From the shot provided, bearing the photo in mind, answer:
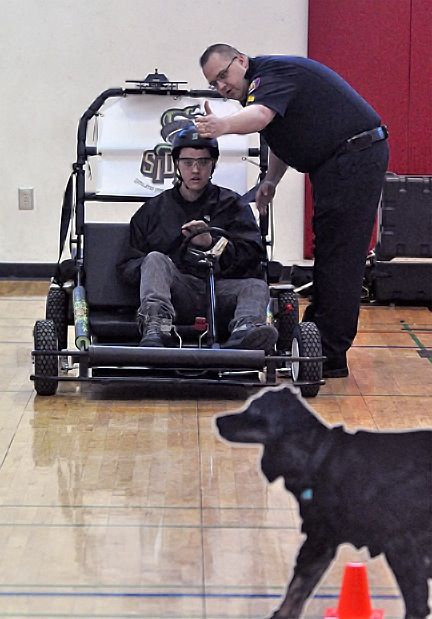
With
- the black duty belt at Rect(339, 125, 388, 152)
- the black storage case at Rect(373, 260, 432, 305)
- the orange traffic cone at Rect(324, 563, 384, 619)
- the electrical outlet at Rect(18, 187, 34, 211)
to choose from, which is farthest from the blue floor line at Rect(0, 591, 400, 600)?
the electrical outlet at Rect(18, 187, 34, 211)

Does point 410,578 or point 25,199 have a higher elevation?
point 25,199

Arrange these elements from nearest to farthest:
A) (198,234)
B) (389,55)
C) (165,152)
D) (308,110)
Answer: (308,110) < (198,234) < (165,152) < (389,55)

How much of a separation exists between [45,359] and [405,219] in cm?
306

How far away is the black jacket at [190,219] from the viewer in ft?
16.8

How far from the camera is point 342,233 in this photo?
199 inches

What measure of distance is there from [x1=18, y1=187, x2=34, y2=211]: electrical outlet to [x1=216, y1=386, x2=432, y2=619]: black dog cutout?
5.78 meters

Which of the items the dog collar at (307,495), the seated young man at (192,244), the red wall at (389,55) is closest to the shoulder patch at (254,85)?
the seated young man at (192,244)

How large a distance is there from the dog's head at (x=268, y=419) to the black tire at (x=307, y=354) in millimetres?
2291

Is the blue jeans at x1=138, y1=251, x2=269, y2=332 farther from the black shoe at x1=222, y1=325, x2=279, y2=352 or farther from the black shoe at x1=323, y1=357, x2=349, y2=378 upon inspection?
the black shoe at x1=323, y1=357, x2=349, y2=378

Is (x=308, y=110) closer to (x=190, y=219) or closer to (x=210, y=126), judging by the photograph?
(x=210, y=126)

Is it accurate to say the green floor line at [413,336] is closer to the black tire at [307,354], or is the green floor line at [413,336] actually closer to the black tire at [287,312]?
the black tire at [287,312]

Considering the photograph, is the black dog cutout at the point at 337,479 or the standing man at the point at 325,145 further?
the standing man at the point at 325,145

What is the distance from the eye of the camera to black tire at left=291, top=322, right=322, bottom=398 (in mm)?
4773

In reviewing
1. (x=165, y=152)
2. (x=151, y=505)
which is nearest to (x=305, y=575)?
(x=151, y=505)
